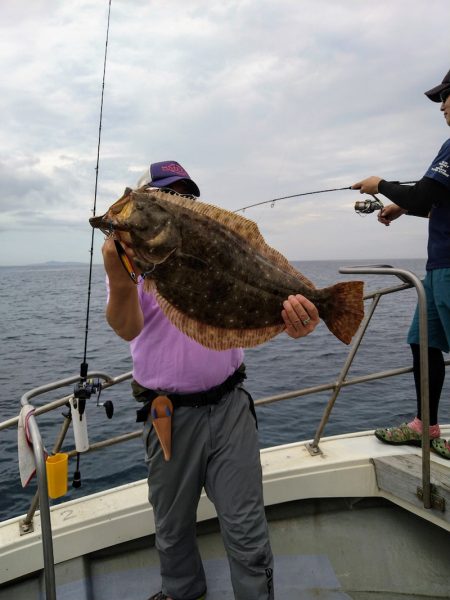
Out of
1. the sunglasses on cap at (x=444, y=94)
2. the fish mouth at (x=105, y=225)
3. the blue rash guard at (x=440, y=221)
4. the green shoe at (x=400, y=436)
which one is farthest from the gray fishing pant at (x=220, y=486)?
the sunglasses on cap at (x=444, y=94)

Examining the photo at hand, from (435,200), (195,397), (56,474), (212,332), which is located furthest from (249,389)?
(212,332)

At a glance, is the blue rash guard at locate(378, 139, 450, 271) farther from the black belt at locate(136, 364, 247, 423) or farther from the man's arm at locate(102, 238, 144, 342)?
the man's arm at locate(102, 238, 144, 342)

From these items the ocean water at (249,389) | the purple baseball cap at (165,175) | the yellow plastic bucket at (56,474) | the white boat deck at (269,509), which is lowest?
the ocean water at (249,389)

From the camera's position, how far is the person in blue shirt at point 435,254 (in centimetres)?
315

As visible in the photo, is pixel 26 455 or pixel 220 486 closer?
pixel 26 455

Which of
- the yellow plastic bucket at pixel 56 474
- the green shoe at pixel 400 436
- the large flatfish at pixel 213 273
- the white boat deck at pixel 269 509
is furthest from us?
the green shoe at pixel 400 436

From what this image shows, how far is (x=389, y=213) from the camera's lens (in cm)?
402

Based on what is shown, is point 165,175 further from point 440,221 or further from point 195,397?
point 440,221

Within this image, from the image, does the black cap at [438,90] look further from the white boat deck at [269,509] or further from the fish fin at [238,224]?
the white boat deck at [269,509]

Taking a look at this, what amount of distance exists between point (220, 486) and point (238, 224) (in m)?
1.32

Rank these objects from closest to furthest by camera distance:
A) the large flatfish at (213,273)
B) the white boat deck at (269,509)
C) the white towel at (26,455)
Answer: the white towel at (26,455)
the large flatfish at (213,273)
the white boat deck at (269,509)

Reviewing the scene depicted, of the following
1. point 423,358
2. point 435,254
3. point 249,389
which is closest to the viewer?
point 423,358

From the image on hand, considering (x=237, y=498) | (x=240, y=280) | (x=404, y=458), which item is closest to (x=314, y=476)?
(x=404, y=458)

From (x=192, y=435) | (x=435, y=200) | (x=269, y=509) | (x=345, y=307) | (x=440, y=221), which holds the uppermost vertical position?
(x=435, y=200)
